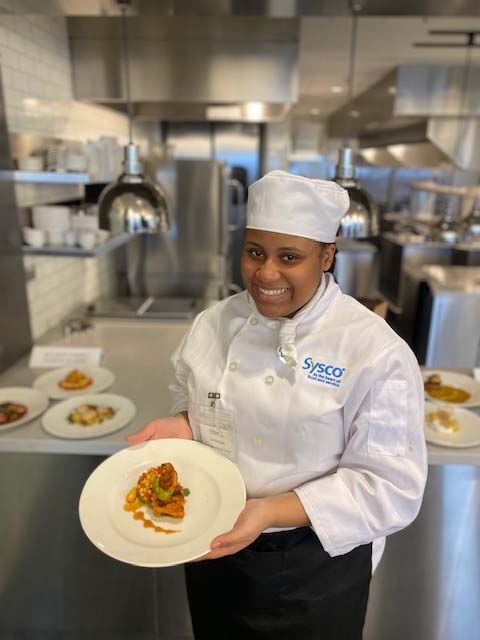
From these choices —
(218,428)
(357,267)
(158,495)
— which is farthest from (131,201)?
(357,267)

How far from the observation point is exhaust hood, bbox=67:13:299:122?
10.3 ft

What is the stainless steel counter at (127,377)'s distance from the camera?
1698 millimetres

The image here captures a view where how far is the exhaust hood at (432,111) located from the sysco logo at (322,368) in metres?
4.58

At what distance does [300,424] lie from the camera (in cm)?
106

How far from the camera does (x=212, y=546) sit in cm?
92

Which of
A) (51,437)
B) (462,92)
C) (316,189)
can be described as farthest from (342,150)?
(462,92)

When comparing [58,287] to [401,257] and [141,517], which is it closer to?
[141,517]

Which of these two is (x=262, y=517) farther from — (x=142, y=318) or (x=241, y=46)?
(x=241, y=46)

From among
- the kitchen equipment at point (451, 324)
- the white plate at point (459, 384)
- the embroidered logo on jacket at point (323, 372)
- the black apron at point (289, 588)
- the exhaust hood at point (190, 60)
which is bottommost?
the kitchen equipment at point (451, 324)

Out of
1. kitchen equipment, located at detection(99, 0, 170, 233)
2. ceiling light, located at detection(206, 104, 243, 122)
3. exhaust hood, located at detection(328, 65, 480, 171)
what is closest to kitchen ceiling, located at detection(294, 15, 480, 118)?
exhaust hood, located at detection(328, 65, 480, 171)

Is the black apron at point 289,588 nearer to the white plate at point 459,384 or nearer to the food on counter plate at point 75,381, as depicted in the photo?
the white plate at point 459,384

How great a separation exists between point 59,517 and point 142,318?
1417 mm

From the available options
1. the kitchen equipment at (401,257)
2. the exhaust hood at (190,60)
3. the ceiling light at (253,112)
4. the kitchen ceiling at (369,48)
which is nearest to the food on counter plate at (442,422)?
the kitchen ceiling at (369,48)

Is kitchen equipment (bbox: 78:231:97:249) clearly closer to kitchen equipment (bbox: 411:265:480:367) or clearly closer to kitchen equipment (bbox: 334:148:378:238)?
kitchen equipment (bbox: 334:148:378:238)
